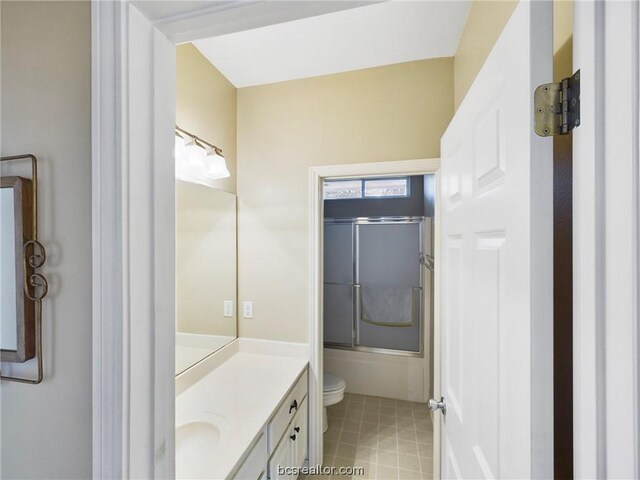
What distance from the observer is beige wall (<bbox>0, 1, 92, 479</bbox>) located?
1.84ft

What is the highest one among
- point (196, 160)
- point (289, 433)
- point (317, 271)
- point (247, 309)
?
point (196, 160)

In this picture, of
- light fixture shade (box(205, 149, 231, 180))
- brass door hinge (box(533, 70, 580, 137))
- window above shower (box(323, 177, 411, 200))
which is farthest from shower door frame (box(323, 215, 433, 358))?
brass door hinge (box(533, 70, 580, 137))

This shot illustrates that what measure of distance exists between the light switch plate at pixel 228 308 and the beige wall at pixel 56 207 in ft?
4.21

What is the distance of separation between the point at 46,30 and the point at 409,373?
10.4 ft

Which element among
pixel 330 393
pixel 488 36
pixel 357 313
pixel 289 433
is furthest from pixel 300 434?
pixel 488 36

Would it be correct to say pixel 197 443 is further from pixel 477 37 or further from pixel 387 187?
pixel 387 187

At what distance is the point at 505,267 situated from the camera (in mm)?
602

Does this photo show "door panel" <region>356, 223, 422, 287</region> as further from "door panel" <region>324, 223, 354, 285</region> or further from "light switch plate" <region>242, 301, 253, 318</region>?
"light switch plate" <region>242, 301, 253, 318</region>

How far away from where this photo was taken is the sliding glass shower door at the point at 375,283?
9.91 ft

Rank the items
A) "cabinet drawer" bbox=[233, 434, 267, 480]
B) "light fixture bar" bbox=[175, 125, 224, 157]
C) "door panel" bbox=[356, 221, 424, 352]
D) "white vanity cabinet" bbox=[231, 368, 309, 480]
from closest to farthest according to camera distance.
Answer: "cabinet drawer" bbox=[233, 434, 267, 480]
"white vanity cabinet" bbox=[231, 368, 309, 480]
"light fixture bar" bbox=[175, 125, 224, 157]
"door panel" bbox=[356, 221, 424, 352]

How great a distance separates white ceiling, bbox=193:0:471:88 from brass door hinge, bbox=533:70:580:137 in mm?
1114

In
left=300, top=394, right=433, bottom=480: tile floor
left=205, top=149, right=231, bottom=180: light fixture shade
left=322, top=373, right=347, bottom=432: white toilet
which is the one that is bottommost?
left=300, top=394, right=433, bottom=480: tile floor

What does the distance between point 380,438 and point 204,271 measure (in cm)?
186

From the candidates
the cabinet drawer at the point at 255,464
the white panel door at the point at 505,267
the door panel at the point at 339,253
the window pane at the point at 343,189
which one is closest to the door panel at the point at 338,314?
the door panel at the point at 339,253
